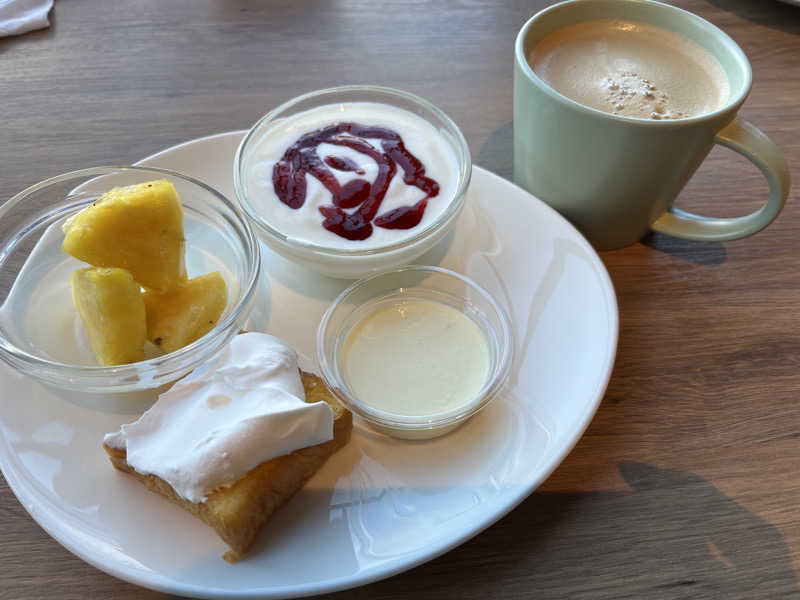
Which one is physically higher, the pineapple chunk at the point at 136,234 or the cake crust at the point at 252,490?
the pineapple chunk at the point at 136,234

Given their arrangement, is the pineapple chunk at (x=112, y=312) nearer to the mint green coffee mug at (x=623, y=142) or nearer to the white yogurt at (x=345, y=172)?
the white yogurt at (x=345, y=172)

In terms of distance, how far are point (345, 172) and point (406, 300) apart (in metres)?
0.33

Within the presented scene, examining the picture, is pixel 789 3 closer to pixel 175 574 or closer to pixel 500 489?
pixel 500 489

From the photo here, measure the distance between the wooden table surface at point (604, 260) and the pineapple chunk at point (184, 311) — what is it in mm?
376

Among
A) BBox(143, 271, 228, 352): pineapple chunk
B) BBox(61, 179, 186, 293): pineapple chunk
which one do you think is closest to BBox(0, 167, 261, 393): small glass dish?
BBox(143, 271, 228, 352): pineapple chunk

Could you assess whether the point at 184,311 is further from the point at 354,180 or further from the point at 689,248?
the point at 689,248

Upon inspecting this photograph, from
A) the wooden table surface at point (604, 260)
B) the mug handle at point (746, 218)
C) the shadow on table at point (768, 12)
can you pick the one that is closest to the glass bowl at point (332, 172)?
the wooden table surface at point (604, 260)

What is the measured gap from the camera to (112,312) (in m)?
1.12

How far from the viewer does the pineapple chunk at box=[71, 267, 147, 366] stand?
112 cm

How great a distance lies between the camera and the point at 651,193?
1399mm


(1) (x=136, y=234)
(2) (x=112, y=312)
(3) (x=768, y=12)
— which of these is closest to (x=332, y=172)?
(1) (x=136, y=234)

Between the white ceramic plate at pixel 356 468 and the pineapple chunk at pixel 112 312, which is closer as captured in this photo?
the white ceramic plate at pixel 356 468

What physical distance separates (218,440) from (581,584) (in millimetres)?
618

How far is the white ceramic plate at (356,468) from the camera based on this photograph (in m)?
1.00
